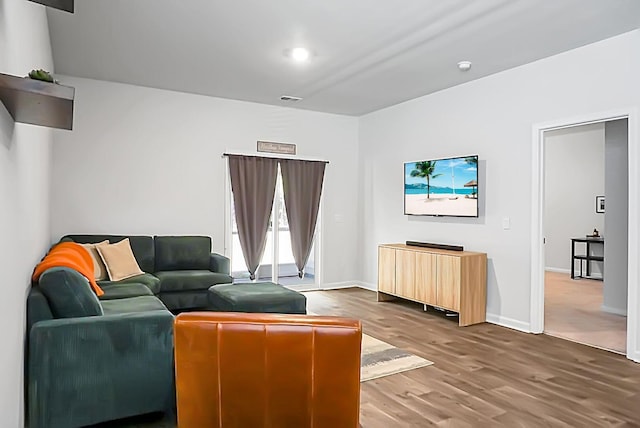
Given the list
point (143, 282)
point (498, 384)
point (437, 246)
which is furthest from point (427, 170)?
point (143, 282)

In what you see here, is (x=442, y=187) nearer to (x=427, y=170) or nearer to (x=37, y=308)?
(x=427, y=170)

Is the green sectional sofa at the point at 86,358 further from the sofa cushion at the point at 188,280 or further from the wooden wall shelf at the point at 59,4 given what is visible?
the sofa cushion at the point at 188,280

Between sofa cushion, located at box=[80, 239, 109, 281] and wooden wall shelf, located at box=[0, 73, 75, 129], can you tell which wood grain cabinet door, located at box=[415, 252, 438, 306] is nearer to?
sofa cushion, located at box=[80, 239, 109, 281]

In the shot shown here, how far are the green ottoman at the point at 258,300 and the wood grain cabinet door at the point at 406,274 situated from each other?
187cm

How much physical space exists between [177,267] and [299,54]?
114 inches

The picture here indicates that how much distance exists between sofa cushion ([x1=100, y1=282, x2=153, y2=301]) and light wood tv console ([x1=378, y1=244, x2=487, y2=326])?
305 centimetres

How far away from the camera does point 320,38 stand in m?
4.06

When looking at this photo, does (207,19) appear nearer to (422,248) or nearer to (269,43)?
(269,43)

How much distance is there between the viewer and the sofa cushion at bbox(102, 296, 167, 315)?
3186 millimetres

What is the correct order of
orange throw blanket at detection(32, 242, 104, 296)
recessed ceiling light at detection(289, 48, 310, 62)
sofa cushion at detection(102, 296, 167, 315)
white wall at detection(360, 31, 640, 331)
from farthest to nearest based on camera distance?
recessed ceiling light at detection(289, 48, 310, 62), white wall at detection(360, 31, 640, 331), sofa cushion at detection(102, 296, 167, 315), orange throw blanket at detection(32, 242, 104, 296)

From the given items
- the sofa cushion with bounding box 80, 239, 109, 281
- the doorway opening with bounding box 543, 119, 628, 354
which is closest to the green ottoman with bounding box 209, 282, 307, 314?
the sofa cushion with bounding box 80, 239, 109, 281

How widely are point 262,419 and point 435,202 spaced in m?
4.50

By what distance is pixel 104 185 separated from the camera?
18.1ft

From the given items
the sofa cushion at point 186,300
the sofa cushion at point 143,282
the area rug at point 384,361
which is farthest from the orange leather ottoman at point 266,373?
the sofa cushion at point 186,300
